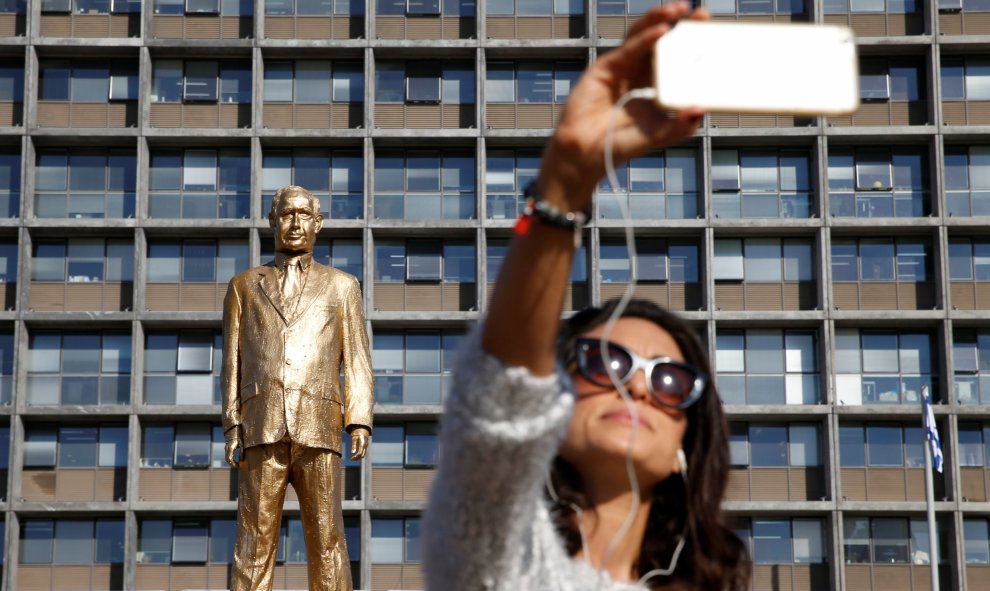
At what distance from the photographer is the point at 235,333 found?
511 inches

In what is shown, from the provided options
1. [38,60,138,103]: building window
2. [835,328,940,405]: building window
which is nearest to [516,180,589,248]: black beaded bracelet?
[835,328,940,405]: building window

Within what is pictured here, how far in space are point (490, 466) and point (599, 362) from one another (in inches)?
19.6

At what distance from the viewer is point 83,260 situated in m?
44.8

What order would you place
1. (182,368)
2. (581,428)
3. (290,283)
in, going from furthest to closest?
(182,368) → (290,283) → (581,428)

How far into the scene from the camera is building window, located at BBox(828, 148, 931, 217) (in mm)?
45000

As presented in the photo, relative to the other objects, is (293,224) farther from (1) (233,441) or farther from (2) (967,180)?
(2) (967,180)

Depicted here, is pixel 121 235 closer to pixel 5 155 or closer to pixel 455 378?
pixel 5 155

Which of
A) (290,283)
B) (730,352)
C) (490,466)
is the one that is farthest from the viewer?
(730,352)

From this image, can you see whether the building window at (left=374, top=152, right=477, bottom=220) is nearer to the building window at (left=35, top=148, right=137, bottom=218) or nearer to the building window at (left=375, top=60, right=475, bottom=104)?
the building window at (left=375, top=60, right=475, bottom=104)

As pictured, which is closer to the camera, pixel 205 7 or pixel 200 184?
pixel 200 184

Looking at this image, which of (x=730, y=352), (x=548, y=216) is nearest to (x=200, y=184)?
(x=730, y=352)

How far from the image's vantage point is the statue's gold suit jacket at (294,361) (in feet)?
41.9

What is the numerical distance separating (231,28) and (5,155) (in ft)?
23.4

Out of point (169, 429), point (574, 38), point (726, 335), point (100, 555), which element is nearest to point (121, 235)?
point (169, 429)
